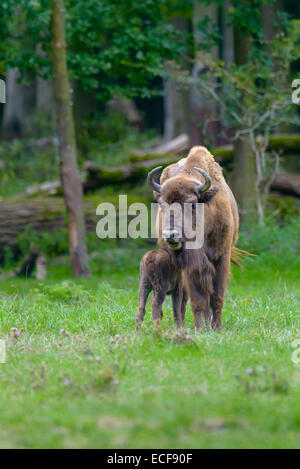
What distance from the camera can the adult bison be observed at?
7.45m

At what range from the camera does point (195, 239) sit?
24.9ft

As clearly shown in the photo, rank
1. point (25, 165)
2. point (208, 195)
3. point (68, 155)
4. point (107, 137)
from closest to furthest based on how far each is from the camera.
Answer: point (208, 195)
point (68, 155)
point (25, 165)
point (107, 137)

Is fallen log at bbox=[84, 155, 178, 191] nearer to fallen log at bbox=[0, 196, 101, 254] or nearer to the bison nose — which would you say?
fallen log at bbox=[0, 196, 101, 254]

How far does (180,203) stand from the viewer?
291 inches

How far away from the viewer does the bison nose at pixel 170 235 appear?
7061mm

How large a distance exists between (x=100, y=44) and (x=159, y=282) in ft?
28.4

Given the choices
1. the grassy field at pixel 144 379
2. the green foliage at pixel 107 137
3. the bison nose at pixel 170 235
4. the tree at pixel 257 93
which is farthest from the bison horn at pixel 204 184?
the green foliage at pixel 107 137

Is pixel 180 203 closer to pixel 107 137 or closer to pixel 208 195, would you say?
pixel 208 195

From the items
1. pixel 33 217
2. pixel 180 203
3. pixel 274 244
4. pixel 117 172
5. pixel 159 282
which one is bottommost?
pixel 159 282

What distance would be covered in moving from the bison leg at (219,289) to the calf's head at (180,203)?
752mm

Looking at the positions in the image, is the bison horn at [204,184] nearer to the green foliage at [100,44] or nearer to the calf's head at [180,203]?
the calf's head at [180,203]

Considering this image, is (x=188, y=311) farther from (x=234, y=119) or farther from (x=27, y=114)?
(x=27, y=114)

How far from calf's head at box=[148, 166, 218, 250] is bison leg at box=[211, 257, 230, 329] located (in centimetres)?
75

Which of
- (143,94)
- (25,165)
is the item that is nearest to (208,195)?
(143,94)
